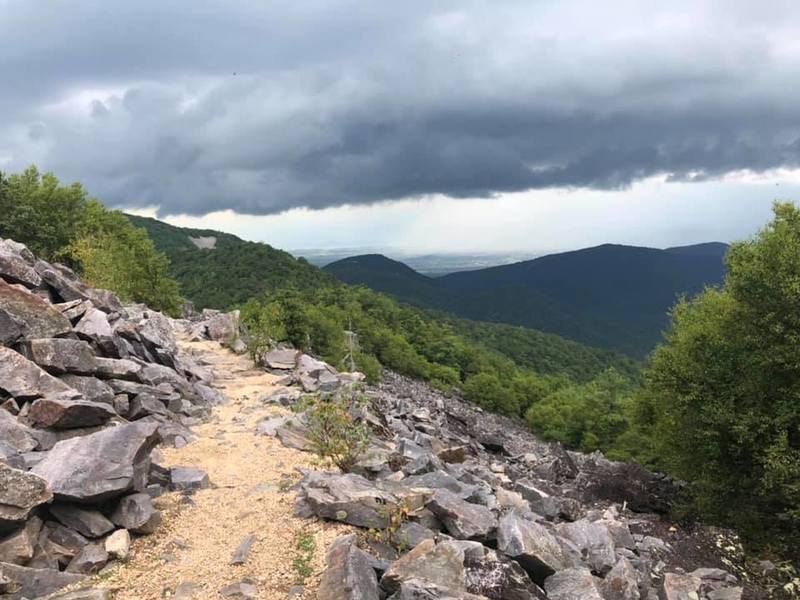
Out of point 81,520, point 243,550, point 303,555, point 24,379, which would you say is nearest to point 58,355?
point 24,379

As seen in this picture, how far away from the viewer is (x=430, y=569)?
8.51 meters

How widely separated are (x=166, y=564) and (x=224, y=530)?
143 cm

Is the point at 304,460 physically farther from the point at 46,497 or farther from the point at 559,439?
the point at 559,439

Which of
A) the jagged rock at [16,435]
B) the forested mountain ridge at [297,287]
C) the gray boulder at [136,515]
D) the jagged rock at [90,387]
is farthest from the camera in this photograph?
the forested mountain ridge at [297,287]

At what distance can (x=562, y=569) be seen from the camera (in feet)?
32.6

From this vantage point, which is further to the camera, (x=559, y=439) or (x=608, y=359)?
(x=608, y=359)

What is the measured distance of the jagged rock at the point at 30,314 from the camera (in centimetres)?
1592

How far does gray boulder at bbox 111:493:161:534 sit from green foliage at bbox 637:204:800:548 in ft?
57.3

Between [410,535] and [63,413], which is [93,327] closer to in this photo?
[63,413]

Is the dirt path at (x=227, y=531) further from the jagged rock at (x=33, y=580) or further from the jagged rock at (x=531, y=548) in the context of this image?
the jagged rock at (x=531, y=548)

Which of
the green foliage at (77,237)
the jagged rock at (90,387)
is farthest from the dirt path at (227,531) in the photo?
the green foliage at (77,237)

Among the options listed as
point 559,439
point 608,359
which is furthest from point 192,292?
point 608,359

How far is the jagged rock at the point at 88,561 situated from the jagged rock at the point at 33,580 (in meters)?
→ 0.30

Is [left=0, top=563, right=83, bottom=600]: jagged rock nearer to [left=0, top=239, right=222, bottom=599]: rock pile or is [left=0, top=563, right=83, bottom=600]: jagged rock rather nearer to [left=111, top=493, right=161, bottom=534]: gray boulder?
[left=0, top=239, right=222, bottom=599]: rock pile
